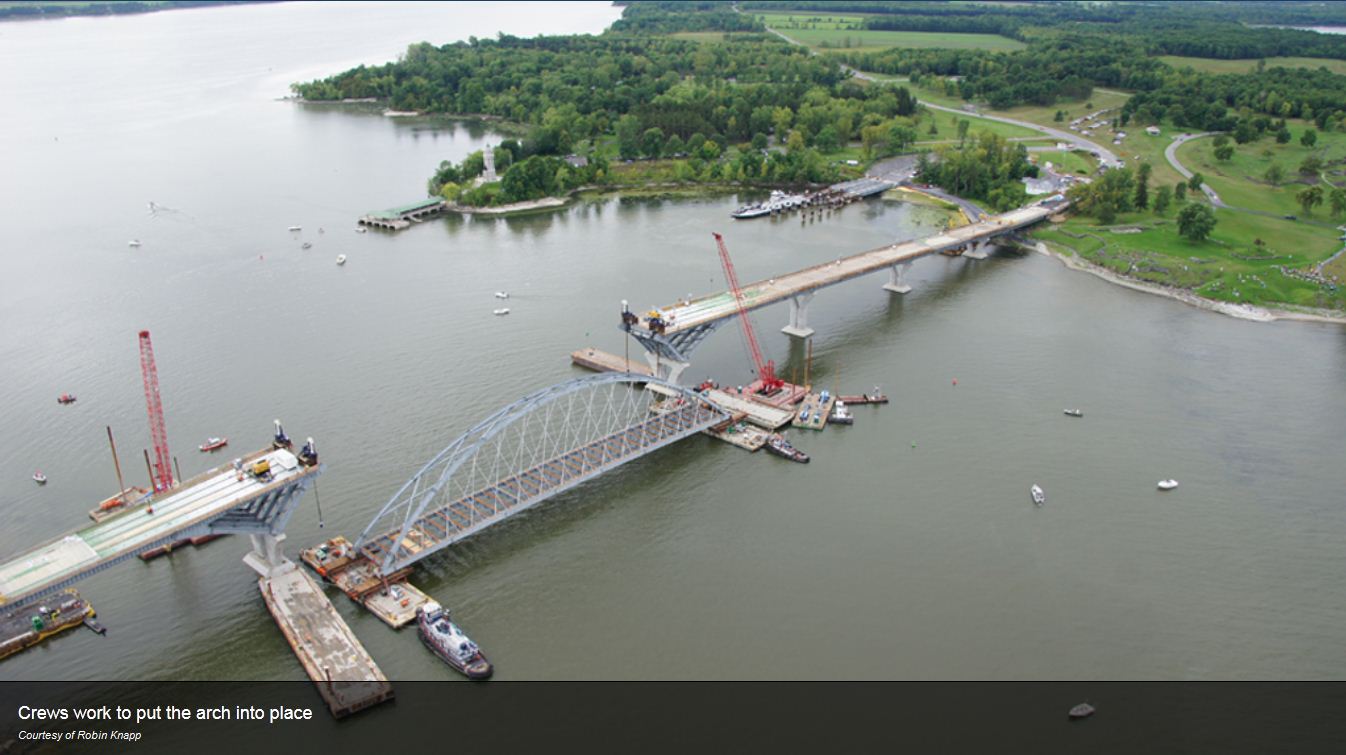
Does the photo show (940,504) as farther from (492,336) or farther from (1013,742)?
(492,336)

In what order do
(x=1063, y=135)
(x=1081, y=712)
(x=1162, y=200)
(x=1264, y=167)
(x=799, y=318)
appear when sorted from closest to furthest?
(x=1081, y=712) < (x=799, y=318) < (x=1162, y=200) < (x=1264, y=167) < (x=1063, y=135)

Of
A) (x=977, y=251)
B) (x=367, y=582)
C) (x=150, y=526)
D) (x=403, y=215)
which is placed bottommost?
(x=367, y=582)

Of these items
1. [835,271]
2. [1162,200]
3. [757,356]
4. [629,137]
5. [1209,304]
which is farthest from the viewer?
[629,137]

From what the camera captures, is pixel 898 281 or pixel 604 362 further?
pixel 898 281

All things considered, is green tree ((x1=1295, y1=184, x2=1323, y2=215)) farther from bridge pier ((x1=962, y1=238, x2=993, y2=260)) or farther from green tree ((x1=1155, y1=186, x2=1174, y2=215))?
bridge pier ((x1=962, y1=238, x2=993, y2=260))

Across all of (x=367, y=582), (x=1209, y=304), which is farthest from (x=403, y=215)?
(x=1209, y=304)

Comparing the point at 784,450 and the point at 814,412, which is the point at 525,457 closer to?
the point at 784,450

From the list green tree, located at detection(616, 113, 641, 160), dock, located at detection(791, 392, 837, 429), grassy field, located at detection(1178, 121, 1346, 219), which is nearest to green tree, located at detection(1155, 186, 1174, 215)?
grassy field, located at detection(1178, 121, 1346, 219)

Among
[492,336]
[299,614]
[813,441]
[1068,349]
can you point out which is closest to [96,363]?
[492,336]
